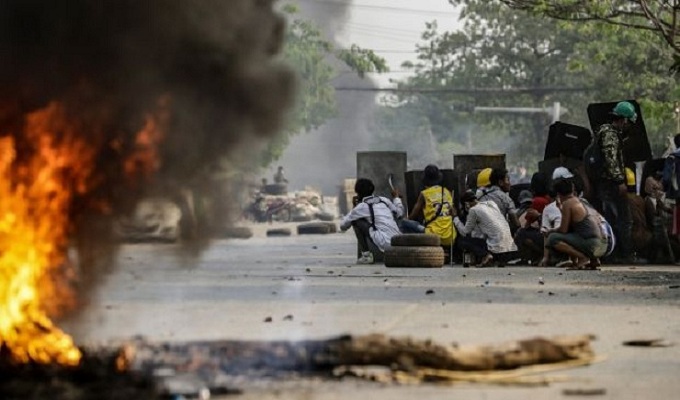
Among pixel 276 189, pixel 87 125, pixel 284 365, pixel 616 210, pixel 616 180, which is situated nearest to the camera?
pixel 284 365

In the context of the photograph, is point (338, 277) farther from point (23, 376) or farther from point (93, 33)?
point (23, 376)

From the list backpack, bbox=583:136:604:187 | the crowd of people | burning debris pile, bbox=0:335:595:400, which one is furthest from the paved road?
backpack, bbox=583:136:604:187

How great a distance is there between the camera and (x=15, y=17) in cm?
973

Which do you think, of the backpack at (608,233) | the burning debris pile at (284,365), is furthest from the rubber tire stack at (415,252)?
the burning debris pile at (284,365)

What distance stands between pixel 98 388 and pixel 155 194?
2.87 metres

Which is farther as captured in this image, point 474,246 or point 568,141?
point 568,141

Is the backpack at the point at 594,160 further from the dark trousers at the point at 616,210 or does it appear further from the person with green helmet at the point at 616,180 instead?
the dark trousers at the point at 616,210

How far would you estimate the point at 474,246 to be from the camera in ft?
73.6

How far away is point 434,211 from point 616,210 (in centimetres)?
261

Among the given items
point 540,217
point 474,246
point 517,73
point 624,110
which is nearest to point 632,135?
point 540,217

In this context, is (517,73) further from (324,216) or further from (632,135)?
(632,135)

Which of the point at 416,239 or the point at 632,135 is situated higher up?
the point at 632,135

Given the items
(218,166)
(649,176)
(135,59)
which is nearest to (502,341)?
(218,166)

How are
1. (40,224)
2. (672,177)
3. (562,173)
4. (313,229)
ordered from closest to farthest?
1. (40,224)
2. (672,177)
3. (562,173)
4. (313,229)
